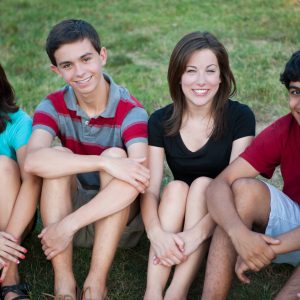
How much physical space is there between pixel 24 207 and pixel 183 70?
3.90 ft

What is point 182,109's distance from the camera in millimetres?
3498

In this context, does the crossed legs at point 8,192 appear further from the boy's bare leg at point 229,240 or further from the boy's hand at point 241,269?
the boy's hand at point 241,269

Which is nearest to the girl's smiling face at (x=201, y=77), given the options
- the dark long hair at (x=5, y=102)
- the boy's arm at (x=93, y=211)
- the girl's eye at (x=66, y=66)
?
the boy's arm at (x=93, y=211)

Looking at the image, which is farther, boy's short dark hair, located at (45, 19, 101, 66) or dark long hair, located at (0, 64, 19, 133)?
dark long hair, located at (0, 64, 19, 133)

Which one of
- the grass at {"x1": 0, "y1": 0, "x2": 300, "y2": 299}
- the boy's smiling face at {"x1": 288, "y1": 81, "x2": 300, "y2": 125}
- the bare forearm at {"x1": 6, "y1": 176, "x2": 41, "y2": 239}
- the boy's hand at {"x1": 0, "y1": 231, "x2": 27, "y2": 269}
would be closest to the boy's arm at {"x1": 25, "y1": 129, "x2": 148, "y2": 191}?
the bare forearm at {"x1": 6, "y1": 176, "x2": 41, "y2": 239}

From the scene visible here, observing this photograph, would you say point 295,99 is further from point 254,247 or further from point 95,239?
point 95,239

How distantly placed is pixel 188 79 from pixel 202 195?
2.21 ft

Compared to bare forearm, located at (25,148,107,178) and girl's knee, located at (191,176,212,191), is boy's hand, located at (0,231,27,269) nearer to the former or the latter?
bare forearm, located at (25,148,107,178)

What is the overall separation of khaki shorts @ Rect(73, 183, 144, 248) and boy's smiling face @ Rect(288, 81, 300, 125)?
1142 mm

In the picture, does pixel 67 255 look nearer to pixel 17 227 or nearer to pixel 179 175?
pixel 17 227

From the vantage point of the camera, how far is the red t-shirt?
3111 mm

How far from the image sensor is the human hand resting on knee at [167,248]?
3.04 meters

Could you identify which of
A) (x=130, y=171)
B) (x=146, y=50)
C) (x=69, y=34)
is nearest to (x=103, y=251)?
(x=130, y=171)

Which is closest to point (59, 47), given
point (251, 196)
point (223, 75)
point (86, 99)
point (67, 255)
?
point (86, 99)
